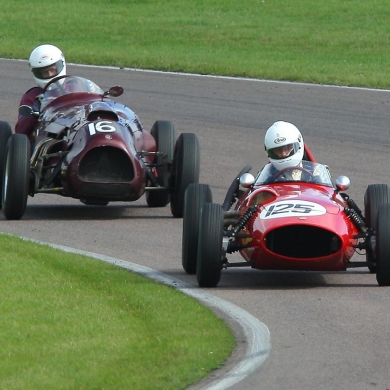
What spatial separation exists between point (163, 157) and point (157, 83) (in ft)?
35.6

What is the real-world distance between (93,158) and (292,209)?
3.95m

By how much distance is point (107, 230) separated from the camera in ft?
43.7

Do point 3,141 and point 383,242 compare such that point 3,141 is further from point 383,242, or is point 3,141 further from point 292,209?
point 383,242

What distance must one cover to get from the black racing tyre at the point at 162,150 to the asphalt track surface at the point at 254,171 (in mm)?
214

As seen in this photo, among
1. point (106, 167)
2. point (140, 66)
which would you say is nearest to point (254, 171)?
point (106, 167)

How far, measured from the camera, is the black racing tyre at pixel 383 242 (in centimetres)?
1001

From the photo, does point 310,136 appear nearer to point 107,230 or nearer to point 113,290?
point 107,230

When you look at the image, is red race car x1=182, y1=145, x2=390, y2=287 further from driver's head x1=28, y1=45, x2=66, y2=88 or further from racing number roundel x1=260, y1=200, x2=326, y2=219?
driver's head x1=28, y1=45, x2=66, y2=88

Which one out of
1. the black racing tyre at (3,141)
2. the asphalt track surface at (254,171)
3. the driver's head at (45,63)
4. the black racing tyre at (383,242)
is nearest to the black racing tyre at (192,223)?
the asphalt track surface at (254,171)

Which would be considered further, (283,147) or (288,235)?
(283,147)

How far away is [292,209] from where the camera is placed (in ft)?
33.3

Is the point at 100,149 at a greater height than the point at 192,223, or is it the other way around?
the point at 100,149

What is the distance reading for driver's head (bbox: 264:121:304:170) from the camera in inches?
444

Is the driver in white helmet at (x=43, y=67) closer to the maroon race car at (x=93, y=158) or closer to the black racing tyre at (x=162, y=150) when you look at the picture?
the maroon race car at (x=93, y=158)
